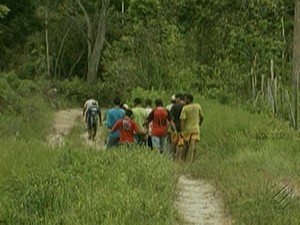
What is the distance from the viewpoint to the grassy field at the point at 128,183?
9648 millimetres

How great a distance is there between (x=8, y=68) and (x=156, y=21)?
69.4ft

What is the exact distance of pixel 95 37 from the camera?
5219 cm

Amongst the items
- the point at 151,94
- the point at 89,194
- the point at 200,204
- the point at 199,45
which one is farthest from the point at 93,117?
the point at 89,194

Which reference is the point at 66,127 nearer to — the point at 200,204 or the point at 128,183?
the point at 200,204

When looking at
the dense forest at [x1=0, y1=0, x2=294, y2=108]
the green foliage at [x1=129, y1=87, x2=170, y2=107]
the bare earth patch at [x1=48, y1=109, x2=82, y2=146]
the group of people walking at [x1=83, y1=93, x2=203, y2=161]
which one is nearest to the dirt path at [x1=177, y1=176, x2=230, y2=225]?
the group of people walking at [x1=83, y1=93, x2=203, y2=161]

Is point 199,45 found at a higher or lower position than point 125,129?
higher

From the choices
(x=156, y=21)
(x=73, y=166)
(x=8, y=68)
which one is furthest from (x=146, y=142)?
(x=8, y=68)

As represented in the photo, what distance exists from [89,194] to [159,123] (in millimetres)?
8997

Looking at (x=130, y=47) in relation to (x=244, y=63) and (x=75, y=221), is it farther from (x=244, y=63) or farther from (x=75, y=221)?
(x=75, y=221)

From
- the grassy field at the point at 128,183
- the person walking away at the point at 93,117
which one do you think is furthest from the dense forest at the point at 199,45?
the grassy field at the point at 128,183

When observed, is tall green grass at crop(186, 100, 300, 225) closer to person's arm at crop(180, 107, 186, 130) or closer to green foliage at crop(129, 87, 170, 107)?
person's arm at crop(180, 107, 186, 130)

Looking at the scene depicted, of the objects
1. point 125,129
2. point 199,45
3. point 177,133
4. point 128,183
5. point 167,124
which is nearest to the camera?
point 128,183

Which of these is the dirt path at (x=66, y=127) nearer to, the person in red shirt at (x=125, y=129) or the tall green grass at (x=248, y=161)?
the tall green grass at (x=248, y=161)

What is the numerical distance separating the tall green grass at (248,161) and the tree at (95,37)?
25331 mm
